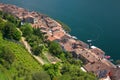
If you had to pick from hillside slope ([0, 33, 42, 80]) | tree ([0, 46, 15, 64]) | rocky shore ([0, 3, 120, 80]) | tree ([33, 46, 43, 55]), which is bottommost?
rocky shore ([0, 3, 120, 80])

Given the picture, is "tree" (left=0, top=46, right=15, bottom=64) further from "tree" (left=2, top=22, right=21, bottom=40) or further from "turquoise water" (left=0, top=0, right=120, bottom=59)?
"turquoise water" (left=0, top=0, right=120, bottom=59)

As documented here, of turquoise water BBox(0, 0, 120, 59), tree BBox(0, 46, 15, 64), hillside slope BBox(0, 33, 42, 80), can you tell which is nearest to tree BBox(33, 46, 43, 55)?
hillside slope BBox(0, 33, 42, 80)

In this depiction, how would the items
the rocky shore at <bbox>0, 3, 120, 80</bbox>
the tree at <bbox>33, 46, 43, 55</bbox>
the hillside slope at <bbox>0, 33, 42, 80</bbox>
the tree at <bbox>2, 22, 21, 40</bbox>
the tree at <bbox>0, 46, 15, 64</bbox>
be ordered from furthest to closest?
1. the rocky shore at <bbox>0, 3, 120, 80</bbox>
2. the tree at <bbox>33, 46, 43, 55</bbox>
3. the tree at <bbox>2, 22, 21, 40</bbox>
4. the tree at <bbox>0, 46, 15, 64</bbox>
5. the hillside slope at <bbox>0, 33, 42, 80</bbox>

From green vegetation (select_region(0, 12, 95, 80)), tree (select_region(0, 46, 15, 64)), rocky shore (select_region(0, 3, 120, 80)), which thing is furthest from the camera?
rocky shore (select_region(0, 3, 120, 80))

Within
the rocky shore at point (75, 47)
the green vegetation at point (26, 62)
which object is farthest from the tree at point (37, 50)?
the rocky shore at point (75, 47)

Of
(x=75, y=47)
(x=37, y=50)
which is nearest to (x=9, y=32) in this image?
(x=37, y=50)

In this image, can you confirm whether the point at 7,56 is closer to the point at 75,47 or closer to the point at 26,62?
the point at 26,62
